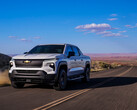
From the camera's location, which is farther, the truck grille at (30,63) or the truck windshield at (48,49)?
the truck windshield at (48,49)

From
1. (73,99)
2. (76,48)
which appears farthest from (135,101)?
(76,48)

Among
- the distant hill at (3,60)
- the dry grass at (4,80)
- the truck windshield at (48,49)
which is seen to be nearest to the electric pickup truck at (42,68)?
the truck windshield at (48,49)

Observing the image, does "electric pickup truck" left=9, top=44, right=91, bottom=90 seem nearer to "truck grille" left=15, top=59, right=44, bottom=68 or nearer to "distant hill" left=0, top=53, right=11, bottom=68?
"truck grille" left=15, top=59, right=44, bottom=68

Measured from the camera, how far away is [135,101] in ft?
24.9

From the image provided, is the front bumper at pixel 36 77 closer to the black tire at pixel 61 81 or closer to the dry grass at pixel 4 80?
the black tire at pixel 61 81

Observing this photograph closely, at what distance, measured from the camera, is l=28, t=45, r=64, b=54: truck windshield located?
1067 cm

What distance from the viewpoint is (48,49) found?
10922mm

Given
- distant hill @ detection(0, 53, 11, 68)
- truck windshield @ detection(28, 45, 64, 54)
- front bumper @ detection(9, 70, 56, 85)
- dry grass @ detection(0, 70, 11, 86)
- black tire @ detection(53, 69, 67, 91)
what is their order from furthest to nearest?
distant hill @ detection(0, 53, 11, 68) < dry grass @ detection(0, 70, 11, 86) < truck windshield @ detection(28, 45, 64, 54) < black tire @ detection(53, 69, 67, 91) < front bumper @ detection(9, 70, 56, 85)

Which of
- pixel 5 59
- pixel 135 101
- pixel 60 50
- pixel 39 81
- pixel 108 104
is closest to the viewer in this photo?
pixel 108 104

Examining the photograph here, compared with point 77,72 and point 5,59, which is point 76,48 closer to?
point 77,72

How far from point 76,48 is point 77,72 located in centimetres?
135

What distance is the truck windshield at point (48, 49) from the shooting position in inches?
420

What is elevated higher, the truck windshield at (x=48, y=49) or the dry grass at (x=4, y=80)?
the truck windshield at (x=48, y=49)

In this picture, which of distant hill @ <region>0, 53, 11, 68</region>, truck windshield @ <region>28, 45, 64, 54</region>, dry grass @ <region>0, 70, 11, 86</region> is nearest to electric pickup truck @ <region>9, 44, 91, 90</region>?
truck windshield @ <region>28, 45, 64, 54</region>
